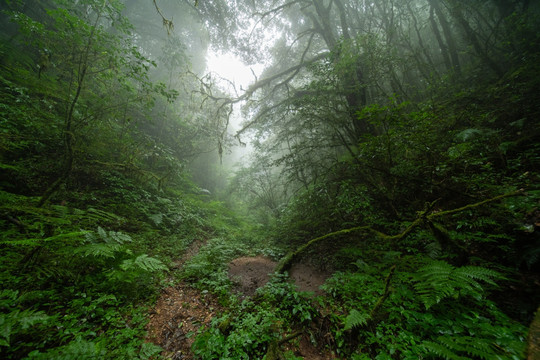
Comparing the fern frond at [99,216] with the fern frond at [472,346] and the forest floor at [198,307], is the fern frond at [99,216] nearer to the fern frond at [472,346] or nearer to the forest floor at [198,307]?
the forest floor at [198,307]

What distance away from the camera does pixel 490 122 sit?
14.9 feet

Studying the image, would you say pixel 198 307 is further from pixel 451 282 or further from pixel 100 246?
pixel 451 282

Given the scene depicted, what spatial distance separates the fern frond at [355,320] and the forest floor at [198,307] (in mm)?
431

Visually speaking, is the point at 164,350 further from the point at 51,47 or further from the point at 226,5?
the point at 226,5

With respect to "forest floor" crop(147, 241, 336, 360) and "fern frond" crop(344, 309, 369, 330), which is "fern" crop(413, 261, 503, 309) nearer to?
"fern frond" crop(344, 309, 369, 330)

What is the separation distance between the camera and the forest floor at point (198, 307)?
2213mm

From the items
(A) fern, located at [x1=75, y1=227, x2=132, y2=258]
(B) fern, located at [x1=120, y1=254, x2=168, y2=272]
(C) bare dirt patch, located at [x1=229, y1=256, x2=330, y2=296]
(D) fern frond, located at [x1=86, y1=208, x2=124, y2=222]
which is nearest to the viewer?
(A) fern, located at [x1=75, y1=227, x2=132, y2=258]

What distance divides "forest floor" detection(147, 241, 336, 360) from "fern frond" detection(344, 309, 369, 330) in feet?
1.41

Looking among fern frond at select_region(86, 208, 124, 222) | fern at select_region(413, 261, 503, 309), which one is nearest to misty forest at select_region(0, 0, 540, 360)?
fern at select_region(413, 261, 503, 309)

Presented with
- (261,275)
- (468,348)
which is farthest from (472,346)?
(261,275)

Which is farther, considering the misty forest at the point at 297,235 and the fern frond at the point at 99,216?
the fern frond at the point at 99,216

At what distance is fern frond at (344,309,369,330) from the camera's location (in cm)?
202

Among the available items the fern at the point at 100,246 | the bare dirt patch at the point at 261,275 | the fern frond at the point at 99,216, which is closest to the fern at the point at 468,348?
the bare dirt patch at the point at 261,275

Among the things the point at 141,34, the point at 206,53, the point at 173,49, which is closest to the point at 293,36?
the point at 173,49
